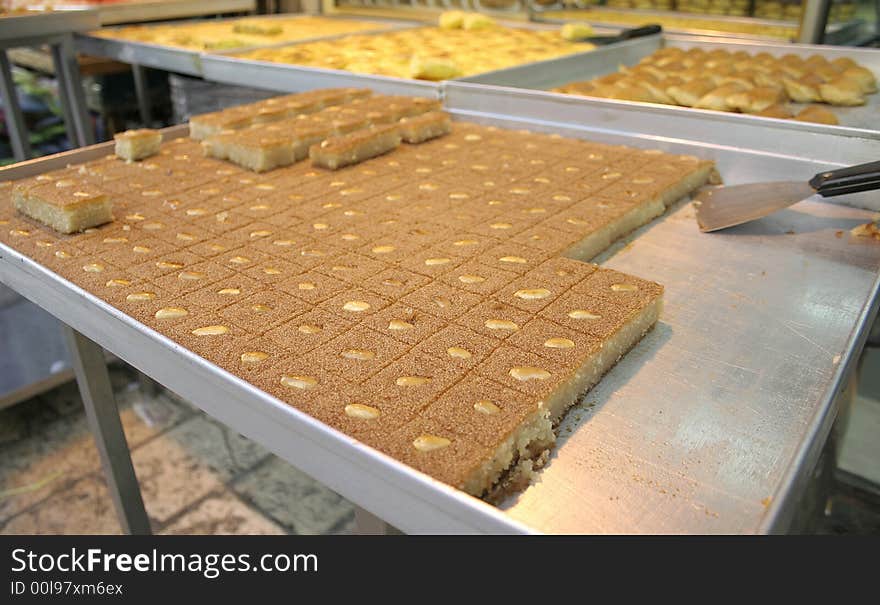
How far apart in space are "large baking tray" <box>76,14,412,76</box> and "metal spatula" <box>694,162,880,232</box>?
222cm

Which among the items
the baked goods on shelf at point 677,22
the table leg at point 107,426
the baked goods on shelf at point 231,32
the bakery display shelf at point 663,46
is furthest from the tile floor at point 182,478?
the baked goods on shelf at point 231,32

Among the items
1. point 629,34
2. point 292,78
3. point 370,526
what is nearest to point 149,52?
point 292,78

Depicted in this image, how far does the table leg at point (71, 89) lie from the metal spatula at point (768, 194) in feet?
9.55

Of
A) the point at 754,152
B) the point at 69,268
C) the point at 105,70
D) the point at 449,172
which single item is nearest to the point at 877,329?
the point at 754,152

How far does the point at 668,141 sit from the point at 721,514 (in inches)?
50.1

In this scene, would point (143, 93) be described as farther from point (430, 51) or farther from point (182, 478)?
point (182, 478)

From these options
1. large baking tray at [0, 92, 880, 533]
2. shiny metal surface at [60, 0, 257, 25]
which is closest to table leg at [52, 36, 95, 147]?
shiny metal surface at [60, 0, 257, 25]

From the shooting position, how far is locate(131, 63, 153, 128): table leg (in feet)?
11.6

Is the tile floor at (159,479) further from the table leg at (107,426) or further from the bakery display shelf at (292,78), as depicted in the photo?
the bakery display shelf at (292,78)

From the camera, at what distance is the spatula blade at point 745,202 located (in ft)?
4.66

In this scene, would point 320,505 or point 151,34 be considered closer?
point 320,505

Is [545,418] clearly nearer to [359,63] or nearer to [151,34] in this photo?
[359,63]

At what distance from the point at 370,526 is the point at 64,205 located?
0.90m
